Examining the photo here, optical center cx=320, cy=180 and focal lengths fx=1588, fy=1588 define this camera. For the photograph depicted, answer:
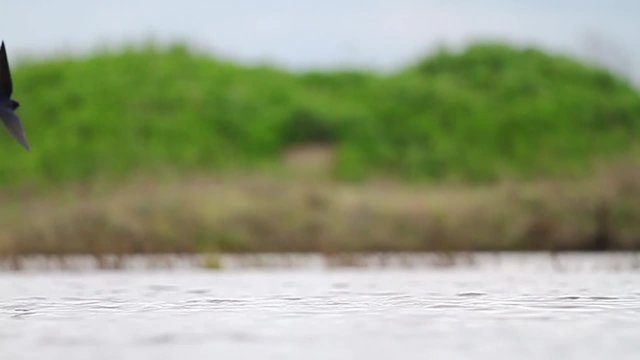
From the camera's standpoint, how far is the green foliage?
38375 millimetres

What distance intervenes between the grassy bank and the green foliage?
895 cm

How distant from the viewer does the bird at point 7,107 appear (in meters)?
10.6

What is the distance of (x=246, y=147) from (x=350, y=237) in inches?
583

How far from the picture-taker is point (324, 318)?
9.38 meters

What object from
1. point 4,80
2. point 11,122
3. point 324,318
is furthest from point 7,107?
point 324,318

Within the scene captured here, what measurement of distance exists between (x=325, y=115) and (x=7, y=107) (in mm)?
30420

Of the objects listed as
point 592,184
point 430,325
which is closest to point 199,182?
point 592,184

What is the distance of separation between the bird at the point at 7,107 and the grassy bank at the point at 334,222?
1415 centimetres

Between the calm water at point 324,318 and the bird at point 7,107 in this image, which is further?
the bird at point 7,107

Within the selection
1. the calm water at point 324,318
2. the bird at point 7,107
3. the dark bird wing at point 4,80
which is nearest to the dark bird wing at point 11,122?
the bird at point 7,107

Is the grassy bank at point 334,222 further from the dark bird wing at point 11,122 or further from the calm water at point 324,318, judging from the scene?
the dark bird wing at point 11,122

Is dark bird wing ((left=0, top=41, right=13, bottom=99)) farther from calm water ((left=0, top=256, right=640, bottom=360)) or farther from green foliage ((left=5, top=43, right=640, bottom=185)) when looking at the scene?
green foliage ((left=5, top=43, right=640, bottom=185))

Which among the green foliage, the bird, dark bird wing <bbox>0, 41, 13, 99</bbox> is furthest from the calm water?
the green foliage

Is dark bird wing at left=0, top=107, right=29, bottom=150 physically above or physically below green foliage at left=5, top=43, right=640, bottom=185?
below
